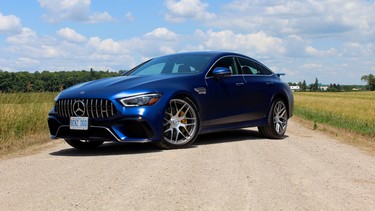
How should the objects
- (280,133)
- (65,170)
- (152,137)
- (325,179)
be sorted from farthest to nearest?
(280,133)
(152,137)
(65,170)
(325,179)

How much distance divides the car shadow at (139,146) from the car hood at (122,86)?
92 cm

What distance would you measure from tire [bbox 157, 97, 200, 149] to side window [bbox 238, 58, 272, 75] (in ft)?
6.13

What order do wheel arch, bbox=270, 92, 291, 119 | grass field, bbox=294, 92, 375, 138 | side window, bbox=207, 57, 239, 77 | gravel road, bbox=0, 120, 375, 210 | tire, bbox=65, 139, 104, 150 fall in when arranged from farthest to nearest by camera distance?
grass field, bbox=294, 92, 375, 138, wheel arch, bbox=270, 92, 291, 119, side window, bbox=207, 57, 239, 77, tire, bbox=65, 139, 104, 150, gravel road, bbox=0, 120, 375, 210

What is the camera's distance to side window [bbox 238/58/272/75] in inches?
356

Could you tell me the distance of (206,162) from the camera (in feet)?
20.5

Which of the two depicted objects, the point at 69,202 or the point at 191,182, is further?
the point at 191,182

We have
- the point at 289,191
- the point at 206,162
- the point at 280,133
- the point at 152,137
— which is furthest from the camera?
the point at 280,133

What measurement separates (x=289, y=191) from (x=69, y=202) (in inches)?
78.8

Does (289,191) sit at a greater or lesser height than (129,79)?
lesser

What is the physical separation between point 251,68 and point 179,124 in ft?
8.25

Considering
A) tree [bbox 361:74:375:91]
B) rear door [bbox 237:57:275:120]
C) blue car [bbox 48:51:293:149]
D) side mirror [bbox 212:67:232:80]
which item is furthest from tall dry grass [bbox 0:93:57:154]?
tree [bbox 361:74:375:91]

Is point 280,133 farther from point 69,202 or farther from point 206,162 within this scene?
point 69,202

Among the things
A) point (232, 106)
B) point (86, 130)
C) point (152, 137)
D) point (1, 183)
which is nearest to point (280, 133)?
point (232, 106)

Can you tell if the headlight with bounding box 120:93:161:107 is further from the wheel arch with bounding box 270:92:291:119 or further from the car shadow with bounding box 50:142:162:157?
the wheel arch with bounding box 270:92:291:119
